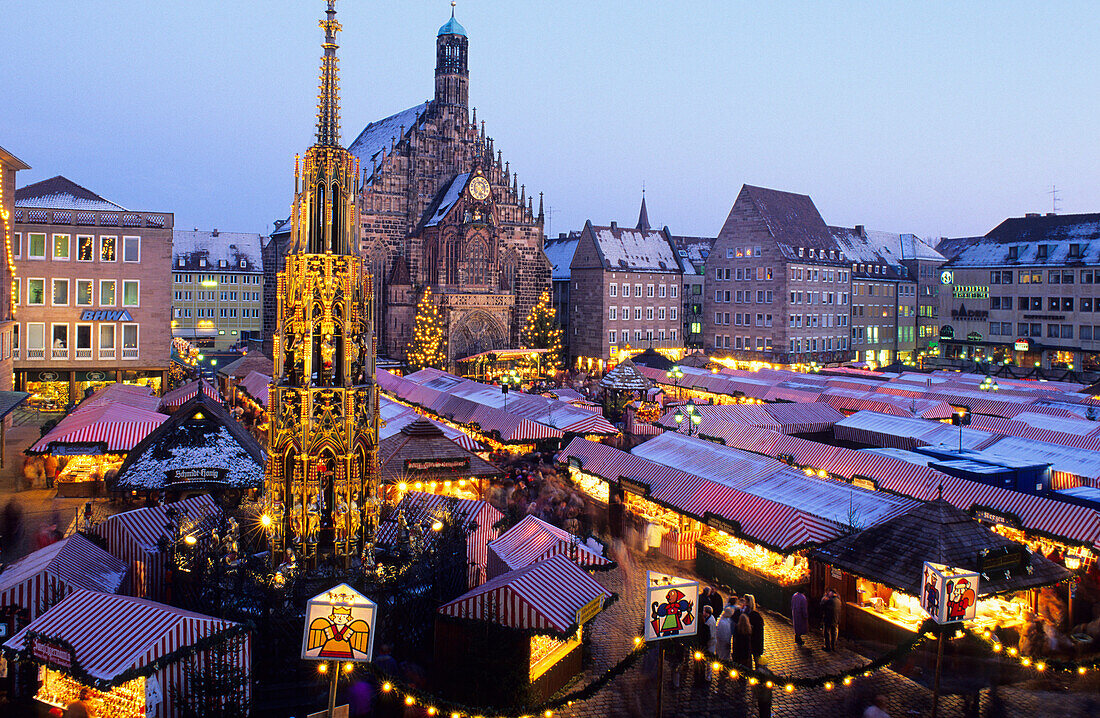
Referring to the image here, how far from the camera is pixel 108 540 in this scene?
15.5 meters

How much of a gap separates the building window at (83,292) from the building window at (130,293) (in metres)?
1.59

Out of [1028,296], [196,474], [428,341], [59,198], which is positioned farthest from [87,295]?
[1028,296]

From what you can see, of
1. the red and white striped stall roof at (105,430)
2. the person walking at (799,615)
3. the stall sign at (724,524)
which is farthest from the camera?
the red and white striped stall roof at (105,430)

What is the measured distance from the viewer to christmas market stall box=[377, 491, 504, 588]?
13180mm

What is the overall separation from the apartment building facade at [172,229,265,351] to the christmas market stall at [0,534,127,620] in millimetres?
76112

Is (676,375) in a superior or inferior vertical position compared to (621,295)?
inferior

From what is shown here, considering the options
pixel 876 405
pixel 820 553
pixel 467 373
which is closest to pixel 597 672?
pixel 820 553

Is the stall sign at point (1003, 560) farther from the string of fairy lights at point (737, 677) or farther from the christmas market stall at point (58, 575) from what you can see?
the christmas market stall at point (58, 575)

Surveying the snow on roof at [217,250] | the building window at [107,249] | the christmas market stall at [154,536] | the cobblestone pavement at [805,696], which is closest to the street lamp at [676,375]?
the cobblestone pavement at [805,696]

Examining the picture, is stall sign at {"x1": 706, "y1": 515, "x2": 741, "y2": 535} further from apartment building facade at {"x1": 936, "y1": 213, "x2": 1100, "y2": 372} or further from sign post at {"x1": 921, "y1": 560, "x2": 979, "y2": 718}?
Result: apartment building facade at {"x1": 936, "y1": 213, "x2": 1100, "y2": 372}

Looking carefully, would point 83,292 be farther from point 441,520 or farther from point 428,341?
point 441,520

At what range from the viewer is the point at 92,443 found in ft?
75.3

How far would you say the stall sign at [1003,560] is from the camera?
41.9 ft

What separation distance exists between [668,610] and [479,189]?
5180 cm
